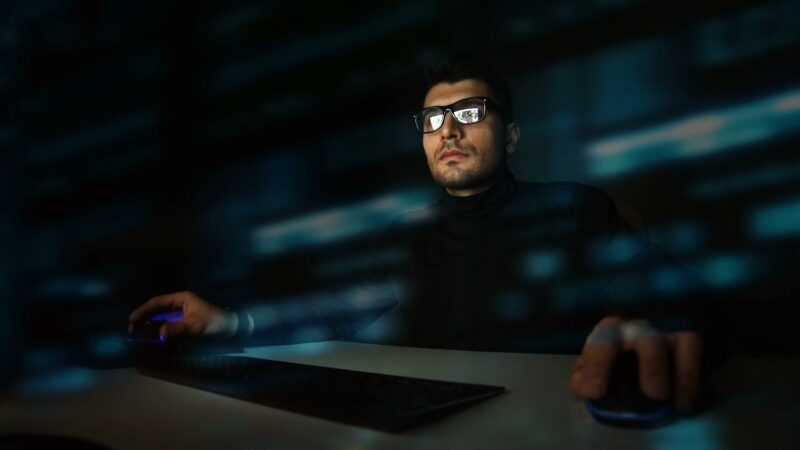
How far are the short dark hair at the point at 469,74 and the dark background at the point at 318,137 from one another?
35 centimetres

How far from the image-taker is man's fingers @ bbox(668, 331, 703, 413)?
0.37 metres

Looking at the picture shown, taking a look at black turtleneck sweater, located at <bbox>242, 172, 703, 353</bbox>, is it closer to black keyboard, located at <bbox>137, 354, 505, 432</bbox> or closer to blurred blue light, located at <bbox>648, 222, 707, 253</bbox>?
blurred blue light, located at <bbox>648, 222, 707, 253</bbox>

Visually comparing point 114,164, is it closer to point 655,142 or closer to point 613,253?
point 613,253

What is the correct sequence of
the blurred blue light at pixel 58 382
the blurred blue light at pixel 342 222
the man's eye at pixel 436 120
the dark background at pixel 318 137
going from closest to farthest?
the blurred blue light at pixel 58 382 → the dark background at pixel 318 137 → the man's eye at pixel 436 120 → the blurred blue light at pixel 342 222

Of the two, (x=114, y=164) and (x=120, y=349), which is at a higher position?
(x=114, y=164)

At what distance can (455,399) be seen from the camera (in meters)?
0.40

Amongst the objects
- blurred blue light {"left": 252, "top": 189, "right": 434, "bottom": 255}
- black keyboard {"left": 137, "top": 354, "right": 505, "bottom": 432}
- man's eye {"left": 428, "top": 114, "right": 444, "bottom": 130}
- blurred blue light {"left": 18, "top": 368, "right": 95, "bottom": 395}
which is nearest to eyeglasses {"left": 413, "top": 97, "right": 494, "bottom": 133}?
man's eye {"left": 428, "top": 114, "right": 444, "bottom": 130}

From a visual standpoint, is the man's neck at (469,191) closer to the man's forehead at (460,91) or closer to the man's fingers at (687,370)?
the man's forehead at (460,91)

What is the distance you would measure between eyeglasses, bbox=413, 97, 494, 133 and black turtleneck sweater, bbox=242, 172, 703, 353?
0.17m

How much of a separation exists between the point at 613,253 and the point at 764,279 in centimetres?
36

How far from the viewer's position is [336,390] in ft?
Answer: 1.41

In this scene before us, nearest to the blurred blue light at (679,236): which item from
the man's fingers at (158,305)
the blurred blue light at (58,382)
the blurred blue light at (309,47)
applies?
the blurred blue light at (309,47)

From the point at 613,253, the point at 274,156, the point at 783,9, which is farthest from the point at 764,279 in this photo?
the point at 274,156

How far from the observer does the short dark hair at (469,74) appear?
107cm
